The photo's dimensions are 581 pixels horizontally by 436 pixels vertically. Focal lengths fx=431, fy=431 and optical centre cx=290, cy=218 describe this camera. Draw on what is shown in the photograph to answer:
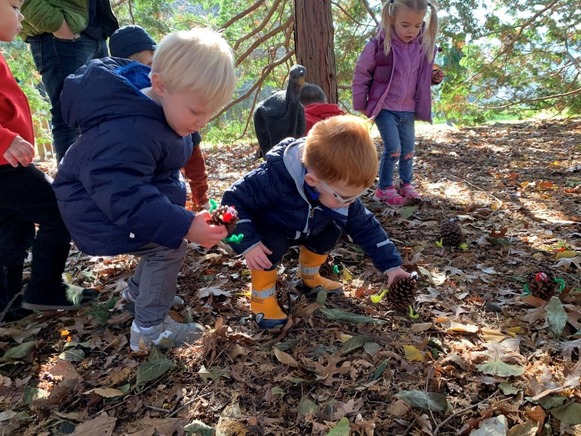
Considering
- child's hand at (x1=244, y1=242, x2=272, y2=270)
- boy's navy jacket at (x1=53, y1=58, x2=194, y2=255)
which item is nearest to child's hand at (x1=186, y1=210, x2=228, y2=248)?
boy's navy jacket at (x1=53, y1=58, x2=194, y2=255)

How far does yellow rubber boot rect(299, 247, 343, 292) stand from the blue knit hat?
1.95 metres

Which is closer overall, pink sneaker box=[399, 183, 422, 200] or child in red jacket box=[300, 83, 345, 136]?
child in red jacket box=[300, 83, 345, 136]

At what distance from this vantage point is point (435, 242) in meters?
3.34

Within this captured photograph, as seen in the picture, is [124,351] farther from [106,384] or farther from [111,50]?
[111,50]

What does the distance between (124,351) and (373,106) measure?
3129 millimetres

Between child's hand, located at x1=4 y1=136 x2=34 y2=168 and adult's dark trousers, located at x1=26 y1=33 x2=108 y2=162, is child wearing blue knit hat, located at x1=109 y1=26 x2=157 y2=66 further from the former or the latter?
child's hand, located at x1=4 y1=136 x2=34 y2=168

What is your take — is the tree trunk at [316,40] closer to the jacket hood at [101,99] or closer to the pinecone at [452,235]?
the pinecone at [452,235]

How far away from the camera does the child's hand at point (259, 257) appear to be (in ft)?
7.22

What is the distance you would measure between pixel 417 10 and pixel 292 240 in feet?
8.38

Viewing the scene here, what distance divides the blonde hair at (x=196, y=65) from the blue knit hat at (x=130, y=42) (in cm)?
163

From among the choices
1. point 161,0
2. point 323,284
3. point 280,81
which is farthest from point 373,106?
point 161,0

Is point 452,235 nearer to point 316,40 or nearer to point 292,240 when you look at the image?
point 292,240

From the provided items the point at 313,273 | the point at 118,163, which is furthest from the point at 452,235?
the point at 118,163

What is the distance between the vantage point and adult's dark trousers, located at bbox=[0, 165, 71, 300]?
2240 mm
